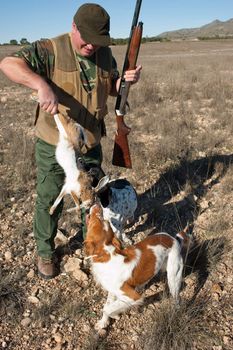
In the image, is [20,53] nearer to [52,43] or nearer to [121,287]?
[52,43]

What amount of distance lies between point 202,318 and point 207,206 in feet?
7.50

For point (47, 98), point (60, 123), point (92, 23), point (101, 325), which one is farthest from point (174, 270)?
point (92, 23)

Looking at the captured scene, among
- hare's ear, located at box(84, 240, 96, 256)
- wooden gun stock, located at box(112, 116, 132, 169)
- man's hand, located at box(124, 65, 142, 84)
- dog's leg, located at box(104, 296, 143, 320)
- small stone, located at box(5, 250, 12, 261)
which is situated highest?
man's hand, located at box(124, 65, 142, 84)

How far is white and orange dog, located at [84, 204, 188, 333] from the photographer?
10.8 feet

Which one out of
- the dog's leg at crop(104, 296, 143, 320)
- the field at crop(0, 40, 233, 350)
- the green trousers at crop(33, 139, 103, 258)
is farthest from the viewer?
the green trousers at crop(33, 139, 103, 258)

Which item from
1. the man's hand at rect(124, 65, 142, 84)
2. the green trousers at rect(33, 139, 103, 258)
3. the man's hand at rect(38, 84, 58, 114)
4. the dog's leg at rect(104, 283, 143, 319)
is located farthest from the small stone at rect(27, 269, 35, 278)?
the man's hand at rect(124, 65, 142, 84)

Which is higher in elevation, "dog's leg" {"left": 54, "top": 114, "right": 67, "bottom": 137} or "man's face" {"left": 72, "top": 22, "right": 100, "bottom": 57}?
"man's face" {"left": 72, "top": 22, "right": 100, "bottom": 57}

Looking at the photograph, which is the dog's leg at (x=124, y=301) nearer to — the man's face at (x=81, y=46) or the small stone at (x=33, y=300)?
the small stone at (x=33, y=300)

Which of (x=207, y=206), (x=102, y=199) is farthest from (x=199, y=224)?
(x=102, y=199)

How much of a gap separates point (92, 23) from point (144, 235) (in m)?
2.68

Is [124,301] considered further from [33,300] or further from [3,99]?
[3,99]

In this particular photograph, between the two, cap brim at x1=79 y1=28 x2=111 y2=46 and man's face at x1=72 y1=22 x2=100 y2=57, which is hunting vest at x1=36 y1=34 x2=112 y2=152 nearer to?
man's face at x1=72 y1=22 x2=100 y2=57

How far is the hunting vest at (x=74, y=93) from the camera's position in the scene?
3674 mm

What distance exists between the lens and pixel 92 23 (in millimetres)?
3367
